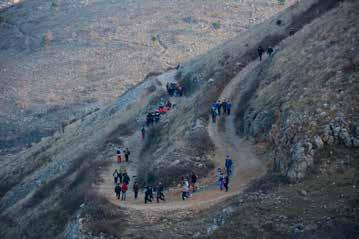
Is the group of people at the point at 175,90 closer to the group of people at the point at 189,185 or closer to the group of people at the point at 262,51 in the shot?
the group of people at the point at 262,51

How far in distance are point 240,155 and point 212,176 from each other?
96.2 inches

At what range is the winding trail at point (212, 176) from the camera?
29.9 metres

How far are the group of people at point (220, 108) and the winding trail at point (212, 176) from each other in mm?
346

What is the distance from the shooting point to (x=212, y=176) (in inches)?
1287

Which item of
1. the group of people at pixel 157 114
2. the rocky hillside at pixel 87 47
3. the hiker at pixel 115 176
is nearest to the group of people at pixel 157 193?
the hiker at pixel 115 176

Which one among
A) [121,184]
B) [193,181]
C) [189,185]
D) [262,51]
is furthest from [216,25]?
[189,185]

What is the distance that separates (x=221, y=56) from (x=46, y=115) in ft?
143

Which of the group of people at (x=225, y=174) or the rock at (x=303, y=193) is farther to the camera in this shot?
the group of people at (x=225, y=174)

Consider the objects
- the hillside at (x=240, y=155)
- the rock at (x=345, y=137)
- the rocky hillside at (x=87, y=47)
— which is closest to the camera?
the hillside at (x=240, y=155)

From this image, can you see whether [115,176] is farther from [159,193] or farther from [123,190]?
[159,193]

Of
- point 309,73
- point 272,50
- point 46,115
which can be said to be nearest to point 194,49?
point 46,115

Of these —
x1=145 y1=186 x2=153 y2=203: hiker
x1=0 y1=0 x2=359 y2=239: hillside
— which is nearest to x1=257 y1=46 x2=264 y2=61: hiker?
x1=0 y1=0 x2=359 y2=239: hillside

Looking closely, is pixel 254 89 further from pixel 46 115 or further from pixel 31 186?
pixel 46 115

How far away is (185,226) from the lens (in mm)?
27234
